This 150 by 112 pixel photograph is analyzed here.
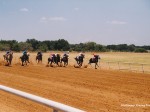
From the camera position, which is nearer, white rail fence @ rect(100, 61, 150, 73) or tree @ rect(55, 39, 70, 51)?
white rail fence @ rect(100, 61, 150, 73)

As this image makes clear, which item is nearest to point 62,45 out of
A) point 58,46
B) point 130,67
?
point 58,46

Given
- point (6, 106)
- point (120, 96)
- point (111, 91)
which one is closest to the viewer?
point (6, 106)

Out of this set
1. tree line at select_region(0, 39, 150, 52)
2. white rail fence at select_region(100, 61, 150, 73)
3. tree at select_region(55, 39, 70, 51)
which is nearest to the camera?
white rail fence at select_region(100, 61, 150, 73)

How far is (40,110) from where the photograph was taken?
9.92m

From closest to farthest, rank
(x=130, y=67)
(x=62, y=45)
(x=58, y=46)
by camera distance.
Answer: (x=130, y=67) → (x=62, y=45) → (x=58, y=46)

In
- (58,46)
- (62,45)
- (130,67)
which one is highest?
(62,45)

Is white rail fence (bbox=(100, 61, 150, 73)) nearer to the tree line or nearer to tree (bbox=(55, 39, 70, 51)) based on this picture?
the tree line

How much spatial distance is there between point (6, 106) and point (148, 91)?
676 centimetres

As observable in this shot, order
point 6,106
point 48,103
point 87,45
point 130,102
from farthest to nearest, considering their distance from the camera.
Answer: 1. point 87,45
2. point 130,102
3. point 6,106
4. point 48,103

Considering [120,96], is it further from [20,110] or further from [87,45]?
[87,45]

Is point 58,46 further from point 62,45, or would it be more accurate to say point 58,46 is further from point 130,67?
point 130,67

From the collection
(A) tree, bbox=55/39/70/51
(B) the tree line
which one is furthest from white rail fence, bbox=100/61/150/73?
(A) tree, bbox=55/39/70/51

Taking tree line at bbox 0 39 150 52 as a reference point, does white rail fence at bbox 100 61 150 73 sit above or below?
below

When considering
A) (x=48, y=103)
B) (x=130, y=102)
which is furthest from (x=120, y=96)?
(x=48, y=103)
